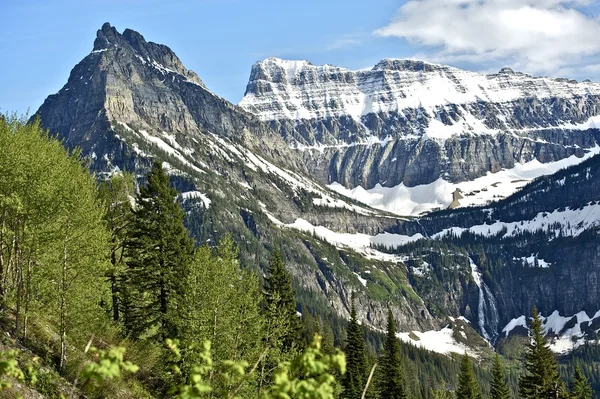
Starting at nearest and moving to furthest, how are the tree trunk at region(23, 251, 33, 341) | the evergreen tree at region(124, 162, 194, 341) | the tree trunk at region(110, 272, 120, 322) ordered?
the tree trunk at region(23, 251, 33, 341) < the evergreen tree at region(124, 162, 194, 341) < the tree trunk at region(110, 272, 120, 322)

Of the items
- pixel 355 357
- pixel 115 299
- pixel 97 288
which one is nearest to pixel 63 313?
pixel 97 288

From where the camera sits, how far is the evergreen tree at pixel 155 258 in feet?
158

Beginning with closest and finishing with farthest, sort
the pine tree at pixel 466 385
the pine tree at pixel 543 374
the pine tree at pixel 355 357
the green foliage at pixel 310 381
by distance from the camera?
1. the green foliage at pixel 310 381
2. the pine tree at pixel 543 374
3. the pine tree at pixel 355 357
4. the pine tree at pixel 466 385

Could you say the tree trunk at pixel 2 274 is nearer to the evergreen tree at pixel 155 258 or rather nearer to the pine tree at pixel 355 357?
the evergreen tree at pixel 155 258

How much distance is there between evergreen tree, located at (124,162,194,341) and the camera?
158 feet

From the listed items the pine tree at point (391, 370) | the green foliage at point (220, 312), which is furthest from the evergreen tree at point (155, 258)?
the pine tree at point (391, 370)

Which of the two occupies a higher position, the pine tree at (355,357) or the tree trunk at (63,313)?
the pine tree at (355,357)

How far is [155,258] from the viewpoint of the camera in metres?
48.3

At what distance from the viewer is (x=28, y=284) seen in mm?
32312

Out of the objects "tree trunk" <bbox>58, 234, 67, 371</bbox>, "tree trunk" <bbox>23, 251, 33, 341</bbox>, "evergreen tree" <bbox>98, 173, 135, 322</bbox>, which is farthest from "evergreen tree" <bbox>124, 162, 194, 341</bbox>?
"tree trunk" <bbox>23, 251, 33, 341</bbox>

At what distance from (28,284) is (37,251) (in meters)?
1.67

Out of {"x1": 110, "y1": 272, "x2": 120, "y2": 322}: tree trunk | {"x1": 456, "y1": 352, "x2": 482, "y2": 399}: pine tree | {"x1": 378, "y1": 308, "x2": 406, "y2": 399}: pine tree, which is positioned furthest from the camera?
{"x1": 456, "y1": 352, "x2": 482, "y2": 399}: pine tree

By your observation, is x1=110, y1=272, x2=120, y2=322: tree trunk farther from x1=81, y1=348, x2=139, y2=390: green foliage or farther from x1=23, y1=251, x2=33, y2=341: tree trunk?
x1=81, y1=348, x2=139, y2=390: green foliage

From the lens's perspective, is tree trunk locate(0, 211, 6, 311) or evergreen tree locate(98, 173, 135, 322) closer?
tree trunk locate(0, 211, 6, 311)
